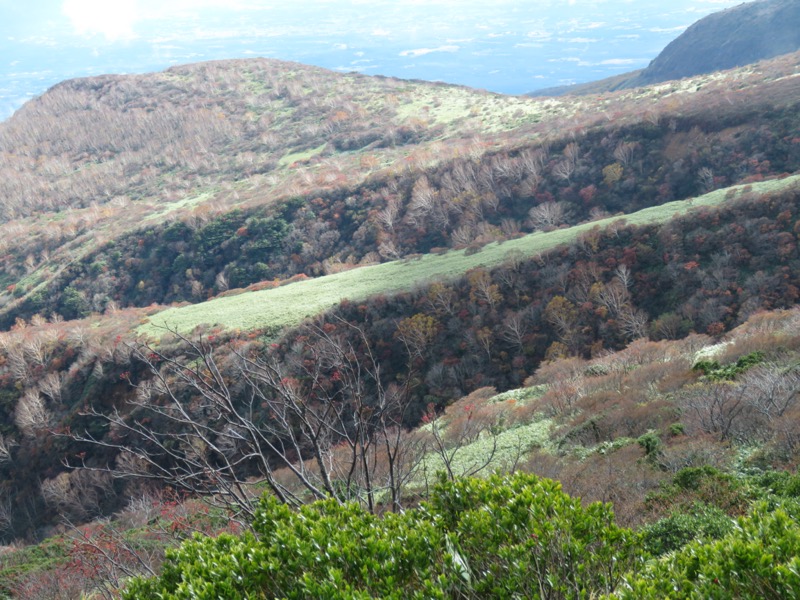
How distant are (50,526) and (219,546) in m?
29.8

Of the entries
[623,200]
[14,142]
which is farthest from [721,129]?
[14,142]

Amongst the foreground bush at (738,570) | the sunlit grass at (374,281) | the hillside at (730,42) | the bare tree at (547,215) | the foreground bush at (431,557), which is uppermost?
the hillside at (730,42)

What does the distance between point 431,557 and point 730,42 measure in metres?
160

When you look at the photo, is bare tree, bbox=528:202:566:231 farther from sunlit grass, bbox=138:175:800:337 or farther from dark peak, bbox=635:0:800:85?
dark peak, bbox=635:0:800:85

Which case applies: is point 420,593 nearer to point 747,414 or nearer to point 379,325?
point 747,414

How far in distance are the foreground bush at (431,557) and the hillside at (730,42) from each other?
136271 millimetres

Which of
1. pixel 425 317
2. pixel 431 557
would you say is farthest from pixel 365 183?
pixel 431 557

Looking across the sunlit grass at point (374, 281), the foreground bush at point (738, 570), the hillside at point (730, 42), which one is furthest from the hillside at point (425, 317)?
the hillside at point (730, 42)

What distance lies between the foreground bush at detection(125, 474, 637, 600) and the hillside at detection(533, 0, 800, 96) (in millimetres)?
136271

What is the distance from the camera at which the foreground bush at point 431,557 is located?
4.81m

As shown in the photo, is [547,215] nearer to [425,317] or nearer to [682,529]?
[425,317]

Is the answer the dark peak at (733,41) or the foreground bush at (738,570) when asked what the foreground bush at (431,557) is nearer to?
the foreground bush at (738,570)

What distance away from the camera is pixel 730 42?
12656cm

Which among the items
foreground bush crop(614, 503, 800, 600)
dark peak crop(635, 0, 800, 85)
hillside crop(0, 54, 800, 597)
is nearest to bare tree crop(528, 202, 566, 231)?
hillside crop(0, 54, 800, 597)
